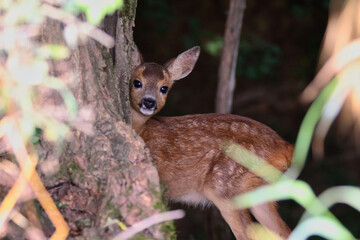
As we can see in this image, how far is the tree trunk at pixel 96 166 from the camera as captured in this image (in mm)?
3467

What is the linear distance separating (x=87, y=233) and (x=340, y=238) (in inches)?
56.1

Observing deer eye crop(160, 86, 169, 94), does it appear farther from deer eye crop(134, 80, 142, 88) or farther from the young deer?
deer eye crop(134, 80, 142, 88)

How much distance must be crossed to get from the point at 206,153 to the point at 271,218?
0.85 meters

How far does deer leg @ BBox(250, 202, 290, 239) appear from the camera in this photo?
17.4 feet

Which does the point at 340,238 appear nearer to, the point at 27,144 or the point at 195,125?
the point at 27,144

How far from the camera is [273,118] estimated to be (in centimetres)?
944

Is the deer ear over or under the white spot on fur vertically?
over

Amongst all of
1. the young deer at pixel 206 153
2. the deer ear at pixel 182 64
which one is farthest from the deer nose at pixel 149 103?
the deer ear at pixel 182 64

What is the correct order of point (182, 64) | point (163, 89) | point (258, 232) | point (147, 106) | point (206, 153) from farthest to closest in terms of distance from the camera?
point (182, 64), point (163, 89), point (147, 106), point (206, 153), point (258, 232)

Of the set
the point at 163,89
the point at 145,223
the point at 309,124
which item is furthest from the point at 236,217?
the point at 309,124

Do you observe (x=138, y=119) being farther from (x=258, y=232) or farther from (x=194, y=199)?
(x=258, y=232)

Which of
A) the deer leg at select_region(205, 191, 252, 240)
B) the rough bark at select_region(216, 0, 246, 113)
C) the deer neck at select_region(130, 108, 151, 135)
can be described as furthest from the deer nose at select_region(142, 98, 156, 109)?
the rough bark at select_region(216, 0, 246, 113)

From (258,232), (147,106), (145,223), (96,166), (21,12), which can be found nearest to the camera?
(21,12)

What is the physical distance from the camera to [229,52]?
269 inches
